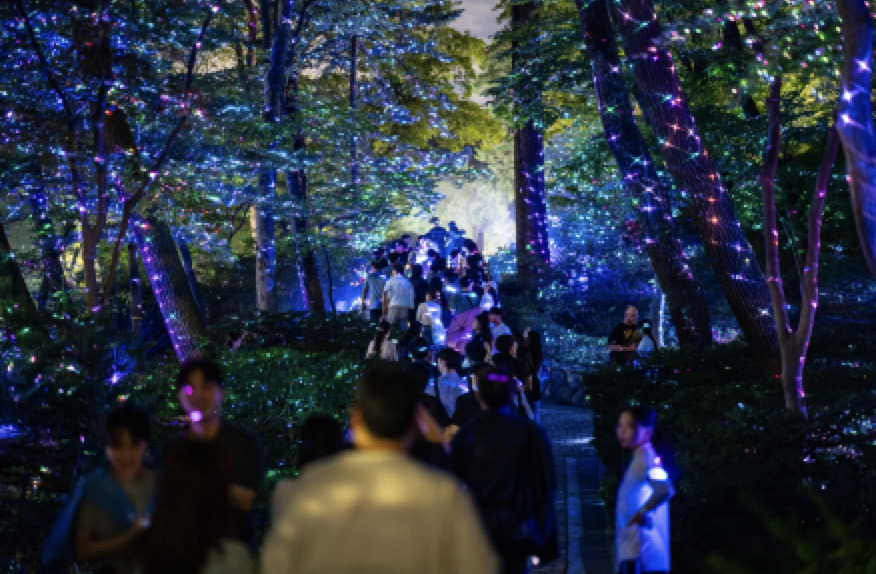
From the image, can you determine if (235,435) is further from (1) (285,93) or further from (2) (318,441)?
(1) (285,93)

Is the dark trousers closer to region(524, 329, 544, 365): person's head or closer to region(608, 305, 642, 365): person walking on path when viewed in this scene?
region(524, 329, 544, 365): person's head

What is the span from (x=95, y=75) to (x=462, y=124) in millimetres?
26078

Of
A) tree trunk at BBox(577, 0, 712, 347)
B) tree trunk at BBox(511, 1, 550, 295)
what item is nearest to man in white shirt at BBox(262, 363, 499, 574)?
tree trunk at BBox(577, 0, 712, 347)

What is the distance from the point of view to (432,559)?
259 cm

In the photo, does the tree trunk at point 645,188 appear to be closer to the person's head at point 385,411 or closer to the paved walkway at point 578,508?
the paved walkway at point 578,508

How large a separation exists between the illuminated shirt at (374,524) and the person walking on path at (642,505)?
2717mm

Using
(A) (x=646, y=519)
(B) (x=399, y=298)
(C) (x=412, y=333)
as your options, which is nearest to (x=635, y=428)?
(A) (x=646, y=519)

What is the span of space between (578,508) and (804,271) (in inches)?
134

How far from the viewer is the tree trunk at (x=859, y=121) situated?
661 centimetres

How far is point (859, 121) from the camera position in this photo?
662cm

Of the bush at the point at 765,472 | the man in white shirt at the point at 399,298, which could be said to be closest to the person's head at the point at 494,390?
the bush at the point at 765,472

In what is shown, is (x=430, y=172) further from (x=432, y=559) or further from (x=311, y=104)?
(x=432, y=559)

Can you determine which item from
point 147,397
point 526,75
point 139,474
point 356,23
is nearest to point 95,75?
point 147,397

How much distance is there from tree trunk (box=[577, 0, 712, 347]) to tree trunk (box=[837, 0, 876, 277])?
6.37 meters
